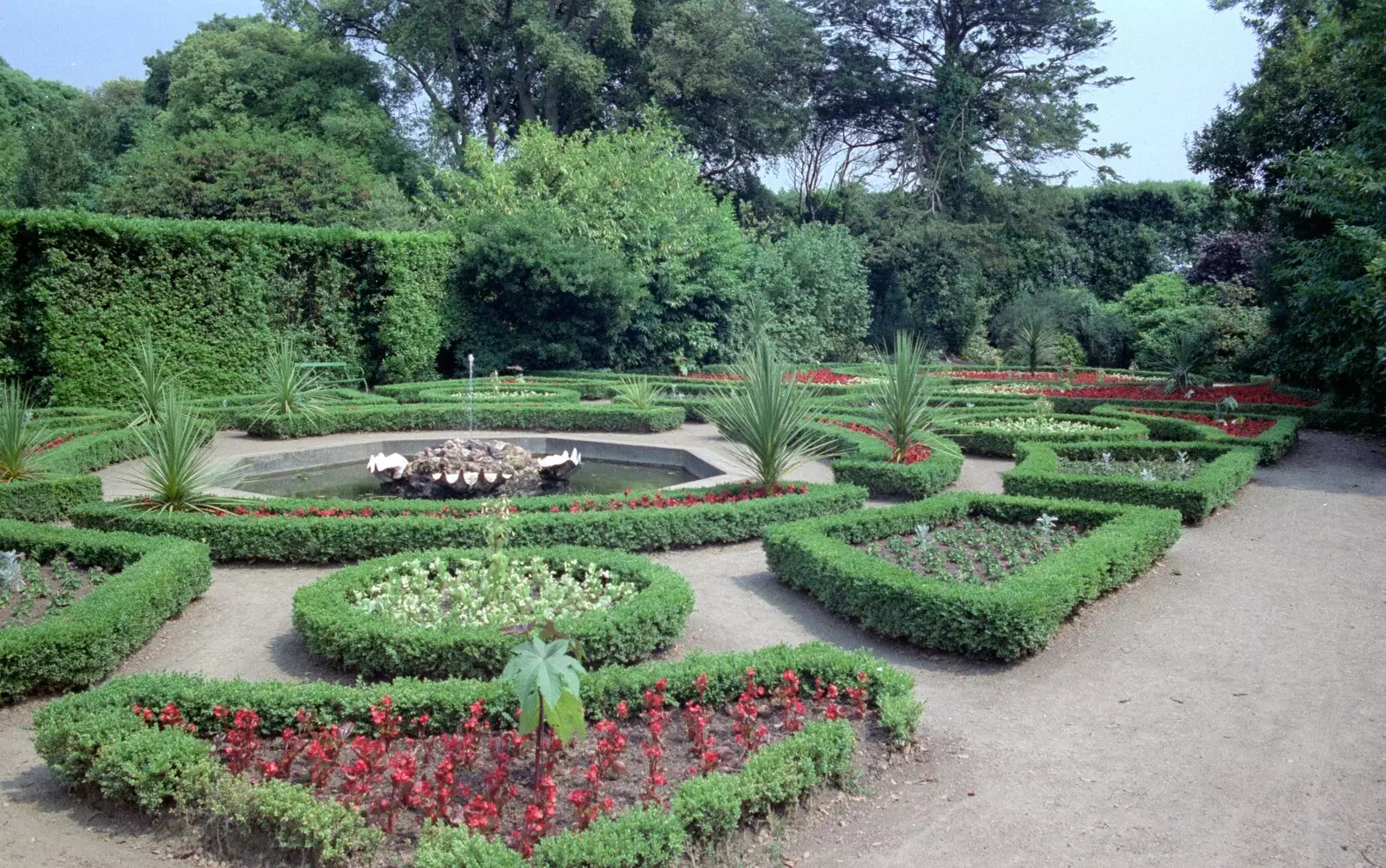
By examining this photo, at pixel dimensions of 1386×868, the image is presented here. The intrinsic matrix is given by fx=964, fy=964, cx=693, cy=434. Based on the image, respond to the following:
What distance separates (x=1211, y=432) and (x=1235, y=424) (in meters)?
1.28

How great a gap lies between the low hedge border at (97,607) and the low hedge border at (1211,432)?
1044cm

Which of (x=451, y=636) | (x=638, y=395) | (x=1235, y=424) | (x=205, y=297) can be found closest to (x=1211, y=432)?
(x=1235, y=424)

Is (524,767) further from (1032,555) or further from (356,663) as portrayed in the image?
(1032,555)

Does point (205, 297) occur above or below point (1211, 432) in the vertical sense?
above

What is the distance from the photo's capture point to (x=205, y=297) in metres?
15.9

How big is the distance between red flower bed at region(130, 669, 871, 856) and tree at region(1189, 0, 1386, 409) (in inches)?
352

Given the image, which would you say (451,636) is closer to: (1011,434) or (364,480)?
(364,480)

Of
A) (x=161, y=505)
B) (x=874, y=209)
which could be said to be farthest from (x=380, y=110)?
(x=161, y=505)

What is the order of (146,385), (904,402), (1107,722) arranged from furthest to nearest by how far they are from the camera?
(146,385)
(904,402)
(1107,722)


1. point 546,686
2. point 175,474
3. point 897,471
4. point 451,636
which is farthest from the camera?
point 897,471

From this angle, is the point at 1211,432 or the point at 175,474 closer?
the point at 175,474

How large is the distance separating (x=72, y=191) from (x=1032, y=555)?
28223mm

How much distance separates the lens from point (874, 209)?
1186 inches

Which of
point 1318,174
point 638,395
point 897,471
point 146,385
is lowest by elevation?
point 897,471
